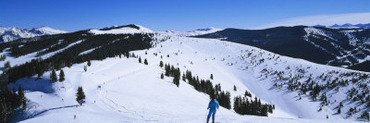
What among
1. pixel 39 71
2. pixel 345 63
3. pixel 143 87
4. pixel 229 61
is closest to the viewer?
pixel 39 71

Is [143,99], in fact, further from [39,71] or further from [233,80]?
[233,80]

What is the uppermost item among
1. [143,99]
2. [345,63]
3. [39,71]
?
[39,71]

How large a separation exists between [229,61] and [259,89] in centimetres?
2005

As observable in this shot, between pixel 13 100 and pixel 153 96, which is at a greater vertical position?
pixel 13 100

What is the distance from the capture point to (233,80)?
147ft

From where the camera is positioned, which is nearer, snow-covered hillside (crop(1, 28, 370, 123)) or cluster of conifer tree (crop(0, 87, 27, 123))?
snow-covered hillside (crop(1, 28, 370, 123))

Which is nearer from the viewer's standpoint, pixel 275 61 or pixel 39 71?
pixel 39 71

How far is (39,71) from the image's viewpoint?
20906 mm

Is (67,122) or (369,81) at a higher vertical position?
(67,122)

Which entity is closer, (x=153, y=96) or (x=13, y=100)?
(x=13, y=100)

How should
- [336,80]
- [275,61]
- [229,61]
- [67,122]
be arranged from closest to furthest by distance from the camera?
[67,122]
[336,80]
[275,61]
[229,61]

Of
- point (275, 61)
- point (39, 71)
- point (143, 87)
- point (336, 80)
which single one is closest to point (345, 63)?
point (275, 61)

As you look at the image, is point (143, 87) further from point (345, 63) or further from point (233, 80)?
point (345, 63)

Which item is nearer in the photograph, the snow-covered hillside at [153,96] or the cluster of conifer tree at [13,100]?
the snow-covered hillside at [153,96]
